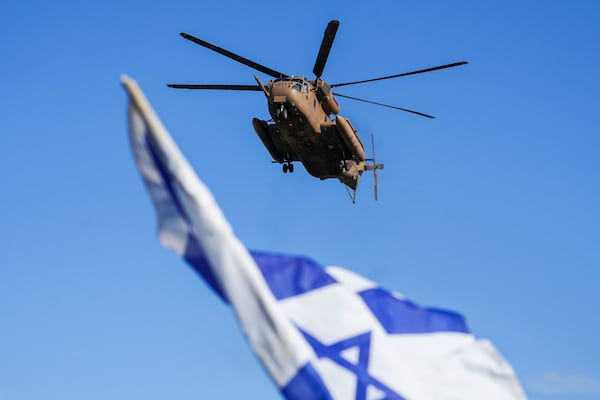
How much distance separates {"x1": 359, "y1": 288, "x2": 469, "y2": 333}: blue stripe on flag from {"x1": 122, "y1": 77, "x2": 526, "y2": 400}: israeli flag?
10mm

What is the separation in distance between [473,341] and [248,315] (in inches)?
130

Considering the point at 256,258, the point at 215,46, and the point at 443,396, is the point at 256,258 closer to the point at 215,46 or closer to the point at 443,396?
the point at 443,396

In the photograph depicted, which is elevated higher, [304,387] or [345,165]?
[345,165]

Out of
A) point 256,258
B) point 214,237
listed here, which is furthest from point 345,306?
point 214,237

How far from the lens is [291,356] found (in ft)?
29.4

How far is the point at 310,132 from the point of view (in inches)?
1708

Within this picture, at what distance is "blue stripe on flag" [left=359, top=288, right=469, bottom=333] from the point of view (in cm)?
1076

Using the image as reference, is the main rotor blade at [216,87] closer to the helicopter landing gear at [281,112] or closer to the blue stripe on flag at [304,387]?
the helicopter landing gear at [281,112]

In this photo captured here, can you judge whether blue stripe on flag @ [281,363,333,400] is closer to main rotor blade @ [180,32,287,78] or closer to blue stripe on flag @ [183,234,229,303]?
blue stripe on flag @ [183,234,229,303]

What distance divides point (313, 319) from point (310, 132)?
33.4 metres

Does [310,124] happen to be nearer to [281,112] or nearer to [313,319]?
[281,112]

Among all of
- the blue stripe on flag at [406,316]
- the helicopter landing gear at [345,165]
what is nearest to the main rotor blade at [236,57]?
the helicopter landing gear at [345,165]

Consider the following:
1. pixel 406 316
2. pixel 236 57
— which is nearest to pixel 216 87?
pixel 236 57

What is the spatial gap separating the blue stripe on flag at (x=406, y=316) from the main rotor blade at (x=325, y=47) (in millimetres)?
31300
